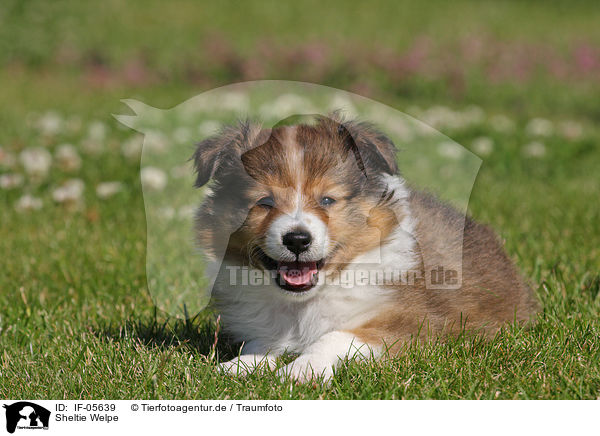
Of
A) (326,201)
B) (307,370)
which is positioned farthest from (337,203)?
(307,370)

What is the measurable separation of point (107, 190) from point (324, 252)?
3.55 m

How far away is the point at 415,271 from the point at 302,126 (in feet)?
2.73

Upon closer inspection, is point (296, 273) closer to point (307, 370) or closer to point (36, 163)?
point (307, 370)

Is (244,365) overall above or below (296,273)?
below

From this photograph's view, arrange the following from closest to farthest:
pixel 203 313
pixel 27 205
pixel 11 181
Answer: pixel 203 313
pixel 27 205
pixel 11 181

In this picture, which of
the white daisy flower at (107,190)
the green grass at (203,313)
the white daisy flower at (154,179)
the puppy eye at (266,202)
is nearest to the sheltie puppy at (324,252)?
the puppy eye at (266,202)

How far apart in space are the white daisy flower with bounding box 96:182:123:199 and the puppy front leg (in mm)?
3507

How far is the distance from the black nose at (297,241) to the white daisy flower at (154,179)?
4.68ft

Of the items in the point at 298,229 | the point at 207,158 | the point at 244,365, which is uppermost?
the point at 207,158

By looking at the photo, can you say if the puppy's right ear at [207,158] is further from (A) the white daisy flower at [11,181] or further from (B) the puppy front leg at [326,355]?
(A) the white daisy flower at [11,181]

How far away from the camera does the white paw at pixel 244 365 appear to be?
119 inches
